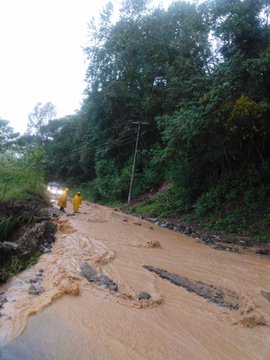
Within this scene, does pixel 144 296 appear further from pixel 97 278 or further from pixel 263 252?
pixel 263 252

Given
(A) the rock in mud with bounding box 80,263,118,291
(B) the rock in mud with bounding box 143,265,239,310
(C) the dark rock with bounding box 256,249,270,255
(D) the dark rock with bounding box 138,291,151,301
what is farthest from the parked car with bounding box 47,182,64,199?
(D) the dark rock with bounding box 138,291,151,301

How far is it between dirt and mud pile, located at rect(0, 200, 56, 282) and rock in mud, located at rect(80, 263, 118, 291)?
4.48 feet

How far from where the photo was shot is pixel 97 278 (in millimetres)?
7203

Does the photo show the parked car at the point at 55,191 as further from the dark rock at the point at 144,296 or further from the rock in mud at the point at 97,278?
the dark rock at the point at 144,296

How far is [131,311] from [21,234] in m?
6.04

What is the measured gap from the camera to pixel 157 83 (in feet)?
100

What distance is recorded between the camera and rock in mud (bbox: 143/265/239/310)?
21.6 ft

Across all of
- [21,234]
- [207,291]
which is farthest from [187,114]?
[207,291]

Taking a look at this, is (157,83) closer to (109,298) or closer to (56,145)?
(56,145)

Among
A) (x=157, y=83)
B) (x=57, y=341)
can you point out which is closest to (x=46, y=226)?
(x=57, y=341)

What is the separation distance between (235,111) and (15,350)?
1244cm

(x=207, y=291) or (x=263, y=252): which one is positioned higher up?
(x=263, y=252)

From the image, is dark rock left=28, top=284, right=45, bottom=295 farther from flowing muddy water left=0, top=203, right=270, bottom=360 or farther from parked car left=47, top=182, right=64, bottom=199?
parked car left=47, top=182, right=64, bottom=199

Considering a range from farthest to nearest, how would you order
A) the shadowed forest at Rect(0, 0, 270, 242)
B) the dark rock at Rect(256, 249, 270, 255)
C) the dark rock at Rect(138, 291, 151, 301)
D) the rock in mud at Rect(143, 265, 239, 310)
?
the shadowed forest at Rect(0, 0, 270, 242), the dark rock at Rect(256, 249, 270, 255), the rock in mud at Rect(143, 265, 239, 310), the dark rock at Rect(138, 291, 151, 301)
